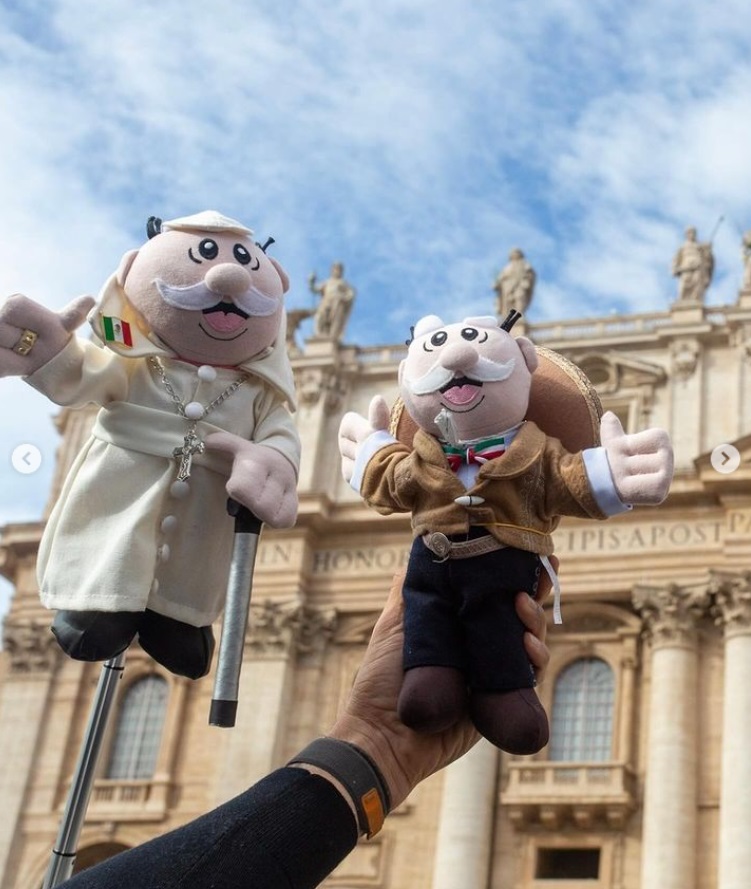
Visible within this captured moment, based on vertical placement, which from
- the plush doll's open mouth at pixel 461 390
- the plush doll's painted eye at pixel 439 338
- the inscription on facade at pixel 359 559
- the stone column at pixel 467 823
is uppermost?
the inscription on facade at pixel 359 559

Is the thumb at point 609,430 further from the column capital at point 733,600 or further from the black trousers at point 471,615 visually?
the column capital at point 733,600

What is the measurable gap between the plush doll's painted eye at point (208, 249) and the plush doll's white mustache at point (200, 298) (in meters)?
0.13

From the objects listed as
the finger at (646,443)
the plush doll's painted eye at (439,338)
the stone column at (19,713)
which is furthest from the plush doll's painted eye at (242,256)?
the stone column at (19,713)

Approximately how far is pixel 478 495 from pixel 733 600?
668 inches

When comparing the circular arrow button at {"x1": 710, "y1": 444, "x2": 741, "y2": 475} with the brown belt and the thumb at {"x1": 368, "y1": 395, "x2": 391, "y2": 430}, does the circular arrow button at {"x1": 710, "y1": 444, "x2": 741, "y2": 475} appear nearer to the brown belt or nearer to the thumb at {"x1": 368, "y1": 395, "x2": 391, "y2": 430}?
the thumb at {"x1": 368, "y1": 395, "x2": 391, "y2": 430}

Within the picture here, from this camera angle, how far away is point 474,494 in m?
4.67

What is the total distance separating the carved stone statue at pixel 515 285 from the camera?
24.5 m

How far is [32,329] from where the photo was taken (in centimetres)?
499

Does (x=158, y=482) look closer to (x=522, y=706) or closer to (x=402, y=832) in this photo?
(x=522, y=706)

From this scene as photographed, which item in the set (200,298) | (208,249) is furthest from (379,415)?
(208,249)

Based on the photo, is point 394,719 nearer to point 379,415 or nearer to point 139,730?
point 379,415

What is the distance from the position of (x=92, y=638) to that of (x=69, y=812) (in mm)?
704

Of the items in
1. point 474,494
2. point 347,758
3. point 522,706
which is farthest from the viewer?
point 474,494

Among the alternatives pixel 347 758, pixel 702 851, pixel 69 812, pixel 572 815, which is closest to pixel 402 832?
pixel 572 815
